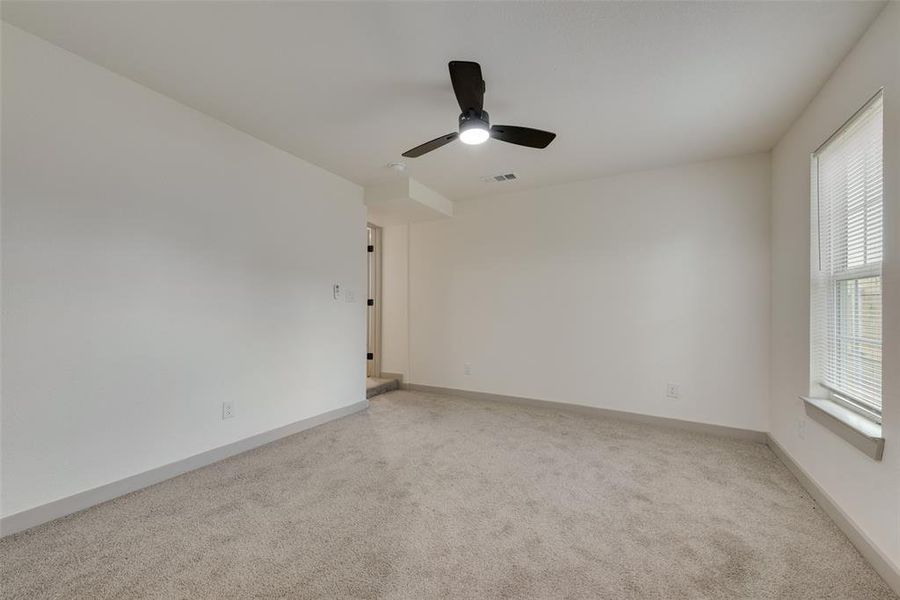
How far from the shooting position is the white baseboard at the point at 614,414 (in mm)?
3051

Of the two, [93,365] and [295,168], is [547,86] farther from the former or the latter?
[93,365]

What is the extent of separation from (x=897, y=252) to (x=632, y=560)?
1.68m

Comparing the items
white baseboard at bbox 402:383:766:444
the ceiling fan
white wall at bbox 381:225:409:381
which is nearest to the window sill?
white baseboard at bbox 402:383:766:444

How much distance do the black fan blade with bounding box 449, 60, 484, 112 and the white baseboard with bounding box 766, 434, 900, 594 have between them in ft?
8.85

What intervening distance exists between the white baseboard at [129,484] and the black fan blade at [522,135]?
285cm

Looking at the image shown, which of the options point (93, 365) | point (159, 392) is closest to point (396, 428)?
point (159, 392)

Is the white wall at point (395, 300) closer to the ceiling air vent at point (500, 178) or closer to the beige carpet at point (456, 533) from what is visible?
the ceiling air vent at point (500, 178)

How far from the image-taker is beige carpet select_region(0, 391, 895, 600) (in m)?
1.45

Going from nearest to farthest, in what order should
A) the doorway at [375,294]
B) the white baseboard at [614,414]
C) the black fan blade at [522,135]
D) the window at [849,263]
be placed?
the window at [849,263] → the black fan blade at [522,135] → the white baseboard at [614,414] → the doorway at [375,294]

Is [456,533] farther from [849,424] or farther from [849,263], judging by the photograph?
[849,263]

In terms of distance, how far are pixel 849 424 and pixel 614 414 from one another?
195 centimetres

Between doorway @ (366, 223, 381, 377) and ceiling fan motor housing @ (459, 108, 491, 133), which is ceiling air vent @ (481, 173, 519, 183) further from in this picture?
doorway @ (366, 223, 381, 377)

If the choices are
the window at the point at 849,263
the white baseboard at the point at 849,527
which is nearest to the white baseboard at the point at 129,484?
the white baseboard at the point at 849,527

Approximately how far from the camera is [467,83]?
173 cm
